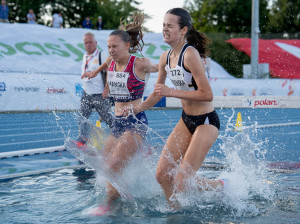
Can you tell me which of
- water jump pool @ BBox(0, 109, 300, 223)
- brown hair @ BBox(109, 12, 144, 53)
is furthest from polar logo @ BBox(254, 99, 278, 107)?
brown hair @ BBox(109, 12, 144, 53)

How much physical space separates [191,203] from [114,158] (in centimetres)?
91

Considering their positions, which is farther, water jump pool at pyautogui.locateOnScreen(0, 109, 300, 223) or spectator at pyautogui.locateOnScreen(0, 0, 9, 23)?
spectator at pyautogui.locateOnScreen(0, 0, 9, 23)

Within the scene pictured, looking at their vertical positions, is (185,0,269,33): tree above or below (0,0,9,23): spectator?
below

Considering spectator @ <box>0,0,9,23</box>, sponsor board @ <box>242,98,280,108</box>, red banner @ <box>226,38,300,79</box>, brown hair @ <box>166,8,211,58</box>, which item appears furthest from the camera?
red banner @ <box>226,38,300,79</box>

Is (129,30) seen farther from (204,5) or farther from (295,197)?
(204,5)

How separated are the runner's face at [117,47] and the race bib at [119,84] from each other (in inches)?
7.2

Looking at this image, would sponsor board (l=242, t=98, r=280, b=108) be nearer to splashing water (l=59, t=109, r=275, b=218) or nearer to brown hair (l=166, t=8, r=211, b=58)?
splashing water (l=59, t=109, r=275, b=218)

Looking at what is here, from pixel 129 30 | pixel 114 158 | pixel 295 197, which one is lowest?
pixel 295 197

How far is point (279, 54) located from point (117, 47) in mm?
25102

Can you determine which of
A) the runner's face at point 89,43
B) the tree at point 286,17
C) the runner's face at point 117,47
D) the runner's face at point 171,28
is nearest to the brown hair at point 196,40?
the runner's face at point 171,28

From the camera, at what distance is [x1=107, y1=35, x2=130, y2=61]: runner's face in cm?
503

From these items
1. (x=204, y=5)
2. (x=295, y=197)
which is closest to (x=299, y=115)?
(x=295, y=197)

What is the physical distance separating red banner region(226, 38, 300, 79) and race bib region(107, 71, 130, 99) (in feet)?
74.0

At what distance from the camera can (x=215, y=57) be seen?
2930 cm
